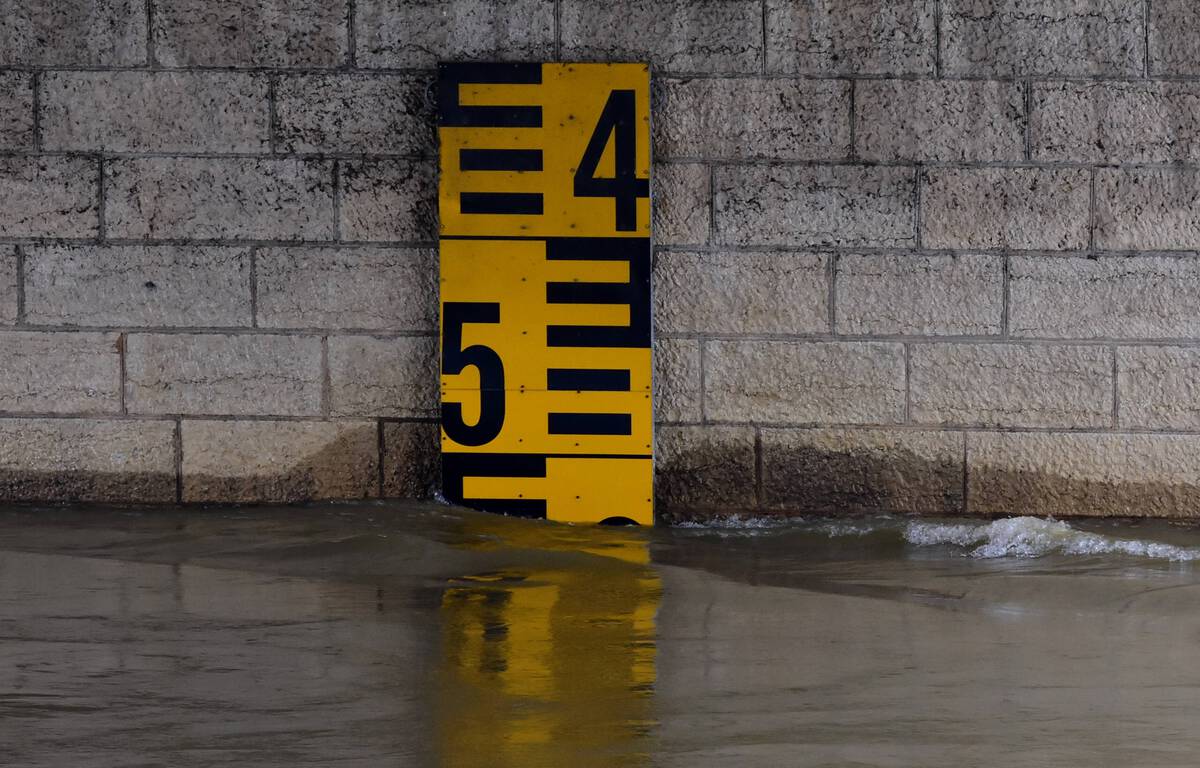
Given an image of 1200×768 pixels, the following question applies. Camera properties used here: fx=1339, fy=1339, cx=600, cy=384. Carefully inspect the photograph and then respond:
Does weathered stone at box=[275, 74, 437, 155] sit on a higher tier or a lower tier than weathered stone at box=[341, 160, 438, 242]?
higher

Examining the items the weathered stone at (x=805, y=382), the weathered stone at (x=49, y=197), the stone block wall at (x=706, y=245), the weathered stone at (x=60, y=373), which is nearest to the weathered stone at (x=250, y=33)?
the stone block wall at (x=706, y=245)

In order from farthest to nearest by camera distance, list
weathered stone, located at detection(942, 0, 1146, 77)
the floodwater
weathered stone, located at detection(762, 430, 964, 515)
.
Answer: weathered stone, located at detection(762, 430, 964, 515) → weathered stone, located at detection(942, 0, 1146, 77) → the floodwater

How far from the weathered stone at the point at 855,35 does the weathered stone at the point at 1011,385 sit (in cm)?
99

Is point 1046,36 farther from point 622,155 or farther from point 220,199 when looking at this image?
point 220,199

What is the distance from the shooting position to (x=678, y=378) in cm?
470

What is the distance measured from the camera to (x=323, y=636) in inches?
125

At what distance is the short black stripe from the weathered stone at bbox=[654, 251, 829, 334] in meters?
0.25

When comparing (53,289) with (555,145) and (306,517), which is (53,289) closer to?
(306,517)

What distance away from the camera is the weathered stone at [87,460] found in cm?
471

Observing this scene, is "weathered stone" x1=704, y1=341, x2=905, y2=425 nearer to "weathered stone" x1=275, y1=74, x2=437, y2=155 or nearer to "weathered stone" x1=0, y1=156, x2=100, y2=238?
"weathered stone" x1=275, y1=74, x2=437, y2=155

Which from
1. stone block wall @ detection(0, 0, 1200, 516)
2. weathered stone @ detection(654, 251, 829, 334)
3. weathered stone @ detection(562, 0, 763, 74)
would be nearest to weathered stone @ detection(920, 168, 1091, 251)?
stone block wall @ detection(0, 0, 1200, 516)

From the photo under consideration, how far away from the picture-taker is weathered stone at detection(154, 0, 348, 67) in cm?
462

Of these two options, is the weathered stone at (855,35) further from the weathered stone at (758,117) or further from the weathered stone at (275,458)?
the weathered stone at (275,458)

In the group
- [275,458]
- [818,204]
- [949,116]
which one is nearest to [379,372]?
[275,458]
